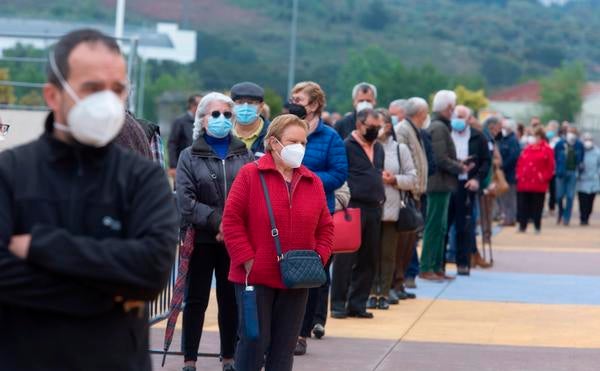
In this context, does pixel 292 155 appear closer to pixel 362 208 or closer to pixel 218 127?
pixel 218 127

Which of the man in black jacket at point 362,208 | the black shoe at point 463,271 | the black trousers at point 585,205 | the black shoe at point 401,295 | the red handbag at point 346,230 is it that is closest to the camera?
the red handbag at point 346,230

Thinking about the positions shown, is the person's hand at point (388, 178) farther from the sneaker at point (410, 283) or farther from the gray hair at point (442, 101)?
the gray hair at point (442, 101)

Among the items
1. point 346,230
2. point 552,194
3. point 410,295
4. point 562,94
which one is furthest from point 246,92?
point 562,94

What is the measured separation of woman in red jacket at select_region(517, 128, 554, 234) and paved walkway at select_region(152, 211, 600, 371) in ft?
24.8

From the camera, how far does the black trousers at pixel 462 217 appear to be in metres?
15.7

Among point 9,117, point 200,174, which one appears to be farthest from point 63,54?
point 9,117

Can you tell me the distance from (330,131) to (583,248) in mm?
12814

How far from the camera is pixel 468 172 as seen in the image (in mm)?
15688

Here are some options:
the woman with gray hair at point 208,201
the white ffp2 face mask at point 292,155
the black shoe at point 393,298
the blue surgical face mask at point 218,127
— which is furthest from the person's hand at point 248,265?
the black shoe at point 393,298

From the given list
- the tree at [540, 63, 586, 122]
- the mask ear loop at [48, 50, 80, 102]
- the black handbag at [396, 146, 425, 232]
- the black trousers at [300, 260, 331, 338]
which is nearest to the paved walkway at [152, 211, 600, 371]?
→ the black trousers at [300, 260, 331, 338]

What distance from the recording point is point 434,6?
193750mm

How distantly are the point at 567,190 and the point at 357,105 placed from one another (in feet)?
53.2

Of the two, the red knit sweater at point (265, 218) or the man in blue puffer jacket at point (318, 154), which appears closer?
the red knit sweater at point (265, 218)

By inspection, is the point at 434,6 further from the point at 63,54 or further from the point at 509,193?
the point at 63,54
